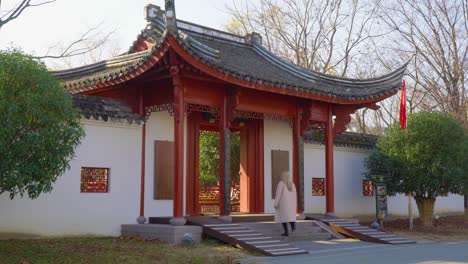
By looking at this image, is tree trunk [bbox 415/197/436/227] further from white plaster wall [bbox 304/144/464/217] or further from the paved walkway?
the paved walkway

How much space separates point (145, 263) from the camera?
9.09m

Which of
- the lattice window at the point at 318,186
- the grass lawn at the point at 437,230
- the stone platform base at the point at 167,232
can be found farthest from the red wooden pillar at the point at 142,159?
the grass lawn at the point at 437,230

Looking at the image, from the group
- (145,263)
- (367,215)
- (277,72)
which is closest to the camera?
(145,263)

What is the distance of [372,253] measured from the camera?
36.8 ft

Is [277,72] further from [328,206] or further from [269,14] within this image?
[269,14]

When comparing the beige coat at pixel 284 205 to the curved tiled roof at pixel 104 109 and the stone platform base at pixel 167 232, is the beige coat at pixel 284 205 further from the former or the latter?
the curved tiled roof at pixel 104 109

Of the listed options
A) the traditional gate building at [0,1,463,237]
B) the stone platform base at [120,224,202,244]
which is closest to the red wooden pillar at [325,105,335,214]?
the traditional gate building at [0,1,463,237]

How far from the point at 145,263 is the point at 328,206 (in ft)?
23.3

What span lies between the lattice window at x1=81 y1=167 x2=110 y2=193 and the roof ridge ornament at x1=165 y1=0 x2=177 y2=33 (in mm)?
3564

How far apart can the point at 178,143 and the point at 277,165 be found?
4.96 metres

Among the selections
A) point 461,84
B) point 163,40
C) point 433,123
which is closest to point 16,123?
point 163,40

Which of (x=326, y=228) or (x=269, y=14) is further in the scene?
(x=269, y=14)

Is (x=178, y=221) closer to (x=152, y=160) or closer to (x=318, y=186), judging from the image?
(x=152, y=160)

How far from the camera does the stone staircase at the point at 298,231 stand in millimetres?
12391
